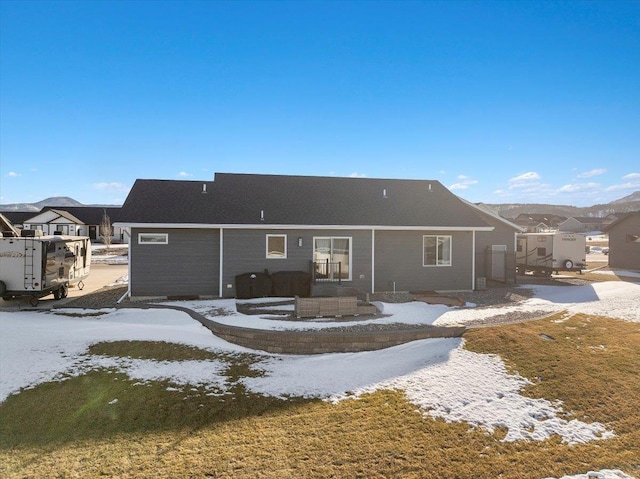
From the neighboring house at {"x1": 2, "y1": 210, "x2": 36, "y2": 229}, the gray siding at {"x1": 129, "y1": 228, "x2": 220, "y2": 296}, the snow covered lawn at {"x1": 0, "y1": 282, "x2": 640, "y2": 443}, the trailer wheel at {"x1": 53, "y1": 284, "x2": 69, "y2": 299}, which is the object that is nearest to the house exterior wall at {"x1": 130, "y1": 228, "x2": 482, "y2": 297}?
the gray siding at {"x1": 129, "y1": 228, "x2": 220, "y2": 296}

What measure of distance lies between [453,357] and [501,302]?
6.43 metres

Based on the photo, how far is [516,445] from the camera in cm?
514

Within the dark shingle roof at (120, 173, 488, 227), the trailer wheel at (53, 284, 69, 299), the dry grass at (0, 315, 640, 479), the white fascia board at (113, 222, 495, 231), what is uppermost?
the dark shingle roof at (120, 173, 488, 227)

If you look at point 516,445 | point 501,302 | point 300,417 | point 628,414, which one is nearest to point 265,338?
point 300,417

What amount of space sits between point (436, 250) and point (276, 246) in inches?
258

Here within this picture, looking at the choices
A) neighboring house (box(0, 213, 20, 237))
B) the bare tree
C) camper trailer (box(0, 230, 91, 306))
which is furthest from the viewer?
the bare tree

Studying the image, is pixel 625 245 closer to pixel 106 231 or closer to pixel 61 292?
pixel 61 292

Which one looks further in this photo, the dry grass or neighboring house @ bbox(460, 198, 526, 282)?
neighboring house @ bbox(460, 198, 526, 282)

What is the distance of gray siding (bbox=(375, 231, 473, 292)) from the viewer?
15188 mm

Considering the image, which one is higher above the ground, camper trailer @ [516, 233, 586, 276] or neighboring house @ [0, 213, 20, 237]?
neighboring house @ [0, 213, 20, 237]

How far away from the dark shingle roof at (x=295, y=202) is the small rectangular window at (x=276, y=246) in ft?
1.89

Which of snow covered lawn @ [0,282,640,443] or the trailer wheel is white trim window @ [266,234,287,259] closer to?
snow covered lawn @ [0,282,640,443]

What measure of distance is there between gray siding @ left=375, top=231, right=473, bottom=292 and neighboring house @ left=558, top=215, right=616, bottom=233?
9320 cm

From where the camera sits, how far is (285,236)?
573 inches
